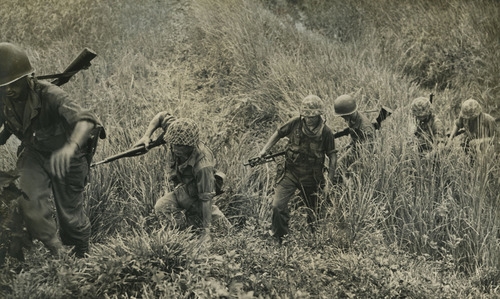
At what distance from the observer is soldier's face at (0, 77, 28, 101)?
4602 mm

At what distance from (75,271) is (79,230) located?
2.31 ft

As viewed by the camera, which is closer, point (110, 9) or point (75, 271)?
point (75, 271)

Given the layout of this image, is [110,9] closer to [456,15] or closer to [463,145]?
[456,15]

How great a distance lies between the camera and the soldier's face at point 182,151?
512 cm

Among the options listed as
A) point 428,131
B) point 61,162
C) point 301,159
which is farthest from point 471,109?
point 61,162

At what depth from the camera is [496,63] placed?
9133 mm

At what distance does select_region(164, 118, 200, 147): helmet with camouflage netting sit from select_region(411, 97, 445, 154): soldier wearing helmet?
252cm

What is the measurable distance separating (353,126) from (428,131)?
811 millimetres

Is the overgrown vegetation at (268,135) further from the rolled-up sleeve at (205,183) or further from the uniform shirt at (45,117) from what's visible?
the uniform shirt at (45,117)

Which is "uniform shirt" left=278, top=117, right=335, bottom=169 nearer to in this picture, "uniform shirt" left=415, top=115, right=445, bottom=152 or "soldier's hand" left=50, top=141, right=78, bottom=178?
"uniform shirt" left=415, top=115, right=445, bottom=152

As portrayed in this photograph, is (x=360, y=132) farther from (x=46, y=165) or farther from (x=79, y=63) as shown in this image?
(x=46, y=165)

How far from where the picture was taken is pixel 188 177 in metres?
5.33

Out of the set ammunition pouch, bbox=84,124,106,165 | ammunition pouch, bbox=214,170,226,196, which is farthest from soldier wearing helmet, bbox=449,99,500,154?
ammunition pouch, bbox=84,124,106,165

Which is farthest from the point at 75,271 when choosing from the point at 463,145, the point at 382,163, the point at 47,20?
the point at 47,20
